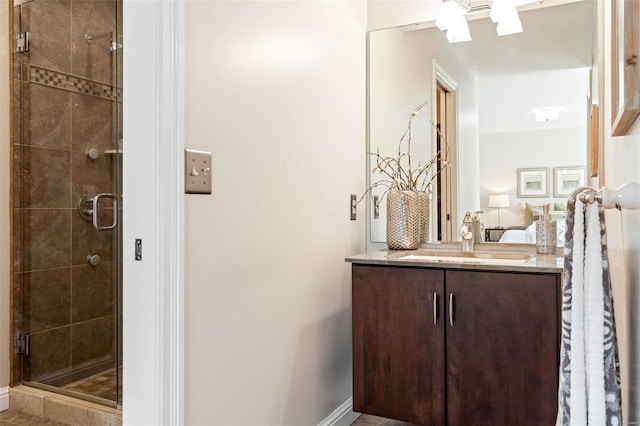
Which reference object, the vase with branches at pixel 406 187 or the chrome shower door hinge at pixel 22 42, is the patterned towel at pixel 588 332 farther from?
the chrome shower door hinge at pixel 22 42

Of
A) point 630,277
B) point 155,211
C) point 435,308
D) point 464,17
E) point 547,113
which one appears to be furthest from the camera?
point 464,17

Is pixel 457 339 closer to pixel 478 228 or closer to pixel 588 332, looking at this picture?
pixel 478 228

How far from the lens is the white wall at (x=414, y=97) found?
2402mm

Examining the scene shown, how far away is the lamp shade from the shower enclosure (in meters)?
1.75

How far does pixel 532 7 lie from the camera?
7.31 ft

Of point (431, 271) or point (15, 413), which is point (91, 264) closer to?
point (15, 413)

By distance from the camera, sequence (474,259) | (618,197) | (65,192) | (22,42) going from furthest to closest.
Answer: (65,192), (22,42), (474,259), (618,197)

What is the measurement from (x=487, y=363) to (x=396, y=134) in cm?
116

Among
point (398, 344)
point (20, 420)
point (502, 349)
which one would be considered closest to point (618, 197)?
point (502, 349)

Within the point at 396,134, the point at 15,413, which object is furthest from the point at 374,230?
the point at 15,413

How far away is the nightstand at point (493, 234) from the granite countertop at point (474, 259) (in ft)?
0.10

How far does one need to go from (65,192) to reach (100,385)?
1011mm

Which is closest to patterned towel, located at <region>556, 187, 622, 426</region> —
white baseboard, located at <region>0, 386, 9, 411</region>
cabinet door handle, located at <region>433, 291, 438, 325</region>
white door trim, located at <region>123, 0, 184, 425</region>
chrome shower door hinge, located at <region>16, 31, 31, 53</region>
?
white door trim, located at <region>123, 0, 184, 425</region>

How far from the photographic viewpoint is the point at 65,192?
2.72m
